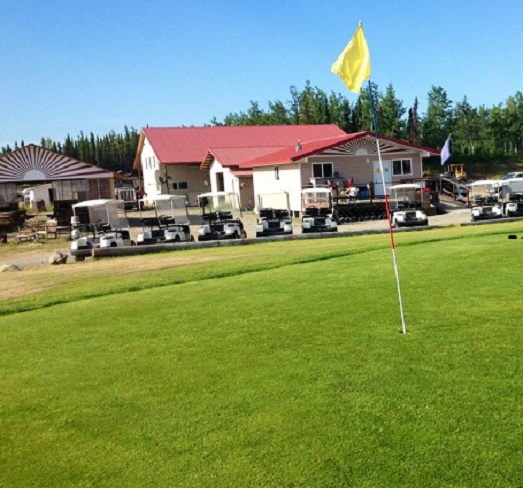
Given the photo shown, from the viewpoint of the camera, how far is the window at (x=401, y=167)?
3691 cm

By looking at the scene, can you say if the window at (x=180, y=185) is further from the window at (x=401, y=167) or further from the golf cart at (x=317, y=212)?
the golf cart at (x=317, y=212)

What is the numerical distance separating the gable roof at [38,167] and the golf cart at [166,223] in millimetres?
14591

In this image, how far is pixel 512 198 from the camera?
25375mm

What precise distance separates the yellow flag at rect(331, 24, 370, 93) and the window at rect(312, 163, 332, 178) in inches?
1105

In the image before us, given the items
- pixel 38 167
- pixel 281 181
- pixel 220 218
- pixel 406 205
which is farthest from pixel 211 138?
pixel 220 218

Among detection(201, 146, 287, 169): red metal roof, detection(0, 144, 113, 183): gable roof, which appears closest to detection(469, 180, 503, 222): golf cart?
detection(201, 146, 287, 169): red metal roof

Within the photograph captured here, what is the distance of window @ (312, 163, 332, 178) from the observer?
35.4 m

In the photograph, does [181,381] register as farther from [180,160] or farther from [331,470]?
[180,160]

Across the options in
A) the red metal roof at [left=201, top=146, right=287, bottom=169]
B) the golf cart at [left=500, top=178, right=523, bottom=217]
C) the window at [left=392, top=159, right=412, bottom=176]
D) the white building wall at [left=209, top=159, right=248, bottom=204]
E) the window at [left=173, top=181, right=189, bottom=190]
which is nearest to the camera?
the golf cart at [left=500, top=178, right=523, bottom=217]

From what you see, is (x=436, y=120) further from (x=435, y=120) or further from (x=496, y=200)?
(x=496, y=200)

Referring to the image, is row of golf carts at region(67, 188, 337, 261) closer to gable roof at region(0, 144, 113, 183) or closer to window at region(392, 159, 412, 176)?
gable roof at region(0, 144, 113, 183)

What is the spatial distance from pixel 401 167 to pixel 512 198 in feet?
39.7

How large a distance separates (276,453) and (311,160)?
31.6 metres

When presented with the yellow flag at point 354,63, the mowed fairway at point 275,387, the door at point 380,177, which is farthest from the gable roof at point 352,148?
the yellow flag at point 354,63
